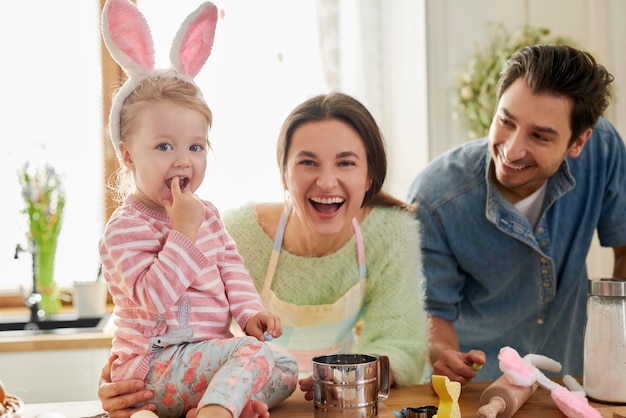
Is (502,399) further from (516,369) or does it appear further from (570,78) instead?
(570,78)

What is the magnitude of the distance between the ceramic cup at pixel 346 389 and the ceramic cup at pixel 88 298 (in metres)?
1.79

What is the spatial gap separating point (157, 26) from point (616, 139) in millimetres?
→ 1848

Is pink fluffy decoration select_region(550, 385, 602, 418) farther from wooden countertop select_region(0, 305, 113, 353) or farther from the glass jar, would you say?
wooden countertop select_region(0, 305, 113, 353)

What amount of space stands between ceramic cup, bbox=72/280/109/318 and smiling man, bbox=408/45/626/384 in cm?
132

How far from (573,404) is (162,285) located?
651 millimetres

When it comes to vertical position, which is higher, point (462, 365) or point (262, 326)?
point (262, 326)

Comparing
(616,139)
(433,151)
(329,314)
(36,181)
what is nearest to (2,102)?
(36,181)

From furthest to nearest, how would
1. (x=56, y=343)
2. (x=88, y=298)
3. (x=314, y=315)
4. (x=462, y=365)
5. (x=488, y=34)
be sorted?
(x=488, y=34)
(x=88, y=298)
(x=56, y=343)
(x=314, y=315)
(x=462, y=365)

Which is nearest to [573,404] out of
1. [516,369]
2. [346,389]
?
[516,369]

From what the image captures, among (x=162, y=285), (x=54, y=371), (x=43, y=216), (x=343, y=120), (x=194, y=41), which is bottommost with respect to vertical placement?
(x=54, y=371)

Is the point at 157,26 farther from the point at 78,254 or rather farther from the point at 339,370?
the point at 339,370

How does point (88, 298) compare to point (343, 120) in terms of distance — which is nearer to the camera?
point (343, 120)

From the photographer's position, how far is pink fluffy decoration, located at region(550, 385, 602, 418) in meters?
1.18

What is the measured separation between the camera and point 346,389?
1073 mm
